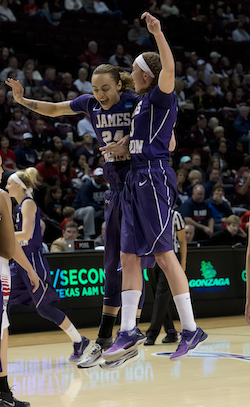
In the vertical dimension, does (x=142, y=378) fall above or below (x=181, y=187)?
below

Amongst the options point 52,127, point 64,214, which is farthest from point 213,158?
point 64,214

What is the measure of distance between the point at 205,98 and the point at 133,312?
13487 millimetres

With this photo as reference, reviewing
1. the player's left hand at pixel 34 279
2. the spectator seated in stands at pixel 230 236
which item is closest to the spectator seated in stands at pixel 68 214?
the spectator seated in stands at pixel 230 236

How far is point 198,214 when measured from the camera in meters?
11.6

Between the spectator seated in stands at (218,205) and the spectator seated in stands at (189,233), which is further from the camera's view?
the spectator seated in stands at (218,205)

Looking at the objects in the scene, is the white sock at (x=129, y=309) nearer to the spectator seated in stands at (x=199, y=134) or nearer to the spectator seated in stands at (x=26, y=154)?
the spectator seated in stands at (x=26, y=154)

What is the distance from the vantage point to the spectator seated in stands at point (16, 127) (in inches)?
481

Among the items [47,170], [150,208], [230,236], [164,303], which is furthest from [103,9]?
[150,208]

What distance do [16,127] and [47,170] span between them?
4.70ft

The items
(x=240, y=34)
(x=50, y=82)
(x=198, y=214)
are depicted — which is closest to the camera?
(x=198, y=214)

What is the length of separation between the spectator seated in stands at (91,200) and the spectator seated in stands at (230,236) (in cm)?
210

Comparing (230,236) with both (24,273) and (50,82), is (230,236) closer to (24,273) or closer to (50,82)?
(24,273)

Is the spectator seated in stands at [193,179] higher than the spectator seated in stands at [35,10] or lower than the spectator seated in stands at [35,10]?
lower

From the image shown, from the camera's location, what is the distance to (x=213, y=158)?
13.7 metres
